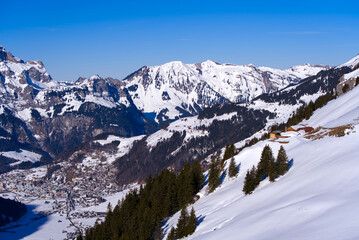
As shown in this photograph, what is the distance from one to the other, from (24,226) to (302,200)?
141 metres

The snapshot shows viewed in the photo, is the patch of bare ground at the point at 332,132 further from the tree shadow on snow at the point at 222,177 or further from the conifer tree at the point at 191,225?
the conifer tree at the point at 191,225

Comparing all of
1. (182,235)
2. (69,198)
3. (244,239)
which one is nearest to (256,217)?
(244,239)

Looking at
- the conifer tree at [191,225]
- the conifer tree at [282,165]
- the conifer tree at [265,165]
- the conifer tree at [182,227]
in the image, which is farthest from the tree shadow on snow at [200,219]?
the conifer tree at [282,165]

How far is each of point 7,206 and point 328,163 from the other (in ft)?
536

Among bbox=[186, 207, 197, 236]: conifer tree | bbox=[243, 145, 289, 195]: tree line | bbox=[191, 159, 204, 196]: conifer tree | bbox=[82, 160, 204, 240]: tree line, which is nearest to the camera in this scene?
bbox=[186, 207, 197, 236]: conifer tree

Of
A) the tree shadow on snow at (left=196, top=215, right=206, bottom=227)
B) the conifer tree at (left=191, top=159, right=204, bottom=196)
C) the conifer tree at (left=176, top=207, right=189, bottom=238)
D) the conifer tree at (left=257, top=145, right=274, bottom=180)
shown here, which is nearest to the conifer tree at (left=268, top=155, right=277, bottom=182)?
the conifer tree at (left=257, top=145, right=274, bottom=180)

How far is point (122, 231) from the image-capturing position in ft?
229

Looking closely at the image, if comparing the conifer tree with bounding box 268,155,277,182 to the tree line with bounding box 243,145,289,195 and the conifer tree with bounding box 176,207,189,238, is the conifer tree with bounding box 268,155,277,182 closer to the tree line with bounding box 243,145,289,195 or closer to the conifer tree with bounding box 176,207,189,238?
the tree line with bounding box 243,145,289,195

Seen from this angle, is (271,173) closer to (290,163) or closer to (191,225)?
(290,163)

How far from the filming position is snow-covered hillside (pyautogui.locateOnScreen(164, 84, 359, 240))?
83.3ft

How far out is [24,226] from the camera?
143 metres

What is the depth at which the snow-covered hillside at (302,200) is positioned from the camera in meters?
25.4

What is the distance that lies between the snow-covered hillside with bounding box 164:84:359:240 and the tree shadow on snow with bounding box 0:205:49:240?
321 feet

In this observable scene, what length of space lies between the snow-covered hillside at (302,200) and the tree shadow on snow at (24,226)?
97979 millimetres
